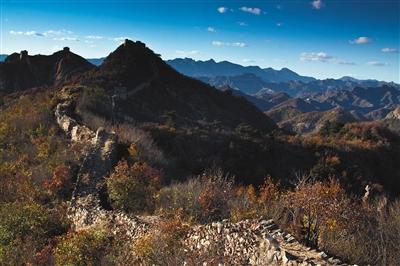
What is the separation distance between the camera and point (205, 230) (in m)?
16.2

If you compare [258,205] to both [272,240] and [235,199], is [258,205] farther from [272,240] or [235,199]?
[272,240]

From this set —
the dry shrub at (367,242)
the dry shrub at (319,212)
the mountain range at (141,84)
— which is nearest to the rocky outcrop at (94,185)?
the dry shrub at (319,212)

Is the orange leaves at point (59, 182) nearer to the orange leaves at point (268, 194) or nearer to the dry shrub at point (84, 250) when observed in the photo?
the dry shrub at point (84, 250)

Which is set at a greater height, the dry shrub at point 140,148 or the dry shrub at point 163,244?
the dry shrub at point 140,148

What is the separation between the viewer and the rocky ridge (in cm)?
1325

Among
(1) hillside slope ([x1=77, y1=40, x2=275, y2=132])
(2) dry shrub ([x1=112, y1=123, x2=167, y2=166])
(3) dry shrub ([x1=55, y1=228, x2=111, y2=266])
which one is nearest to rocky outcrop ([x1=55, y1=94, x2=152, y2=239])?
(3) dry shrub ([x1=55, y1=228, x2=111, y2=266])

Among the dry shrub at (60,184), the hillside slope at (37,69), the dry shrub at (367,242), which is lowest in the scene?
the dry shrub at (60,184)

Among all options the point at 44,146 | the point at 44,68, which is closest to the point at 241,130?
the point at 44,146

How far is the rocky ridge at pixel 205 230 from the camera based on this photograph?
13.2 meters

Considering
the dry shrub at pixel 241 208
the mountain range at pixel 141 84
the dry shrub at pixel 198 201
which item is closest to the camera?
the dry shrub at pixel 241 208

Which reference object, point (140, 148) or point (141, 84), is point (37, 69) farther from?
point (140, 148)

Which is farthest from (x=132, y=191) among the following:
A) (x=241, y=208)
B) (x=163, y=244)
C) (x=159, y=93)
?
(x=159, y=93)

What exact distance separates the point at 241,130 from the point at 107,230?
57782mm

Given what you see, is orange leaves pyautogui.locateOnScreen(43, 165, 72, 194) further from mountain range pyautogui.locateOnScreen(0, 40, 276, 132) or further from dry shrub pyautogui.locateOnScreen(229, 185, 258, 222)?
mountain range pyautogui.locateOnScreen(0, 40, 276, 132)
